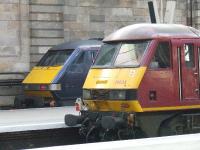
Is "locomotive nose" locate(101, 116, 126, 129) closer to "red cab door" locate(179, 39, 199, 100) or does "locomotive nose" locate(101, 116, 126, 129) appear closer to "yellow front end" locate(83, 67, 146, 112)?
"yellow front end" locate(83, 67, 146, 112)

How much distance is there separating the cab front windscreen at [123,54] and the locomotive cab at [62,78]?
15.6 feet

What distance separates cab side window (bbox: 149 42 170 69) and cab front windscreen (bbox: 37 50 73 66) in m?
6.16

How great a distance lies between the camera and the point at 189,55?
1064 cm

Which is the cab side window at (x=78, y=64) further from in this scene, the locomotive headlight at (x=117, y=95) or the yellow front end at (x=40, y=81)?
the locomotive headlight at (x=117, y=95)

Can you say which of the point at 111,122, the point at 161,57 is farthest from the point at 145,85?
the point at 111,122

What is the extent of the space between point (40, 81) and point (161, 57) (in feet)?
21.2

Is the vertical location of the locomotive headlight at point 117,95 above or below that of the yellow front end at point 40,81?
above

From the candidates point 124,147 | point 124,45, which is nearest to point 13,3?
point 124,45

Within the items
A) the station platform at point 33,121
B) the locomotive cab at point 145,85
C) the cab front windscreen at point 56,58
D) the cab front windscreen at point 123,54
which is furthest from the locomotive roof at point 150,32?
the cab front windscreen at point 56,58

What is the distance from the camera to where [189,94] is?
10.5 meters

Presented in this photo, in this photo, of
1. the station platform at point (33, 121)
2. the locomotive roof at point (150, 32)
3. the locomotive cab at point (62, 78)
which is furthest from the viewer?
the locomotive cab at point (62, 78)

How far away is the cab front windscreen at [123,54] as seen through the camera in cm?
1029

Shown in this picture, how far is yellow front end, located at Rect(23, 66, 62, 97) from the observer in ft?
51.5

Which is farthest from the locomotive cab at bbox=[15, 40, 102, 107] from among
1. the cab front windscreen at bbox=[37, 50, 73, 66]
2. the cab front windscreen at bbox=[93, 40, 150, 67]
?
the cab front windscreen at bbox=[93, 40, 150, 67]
